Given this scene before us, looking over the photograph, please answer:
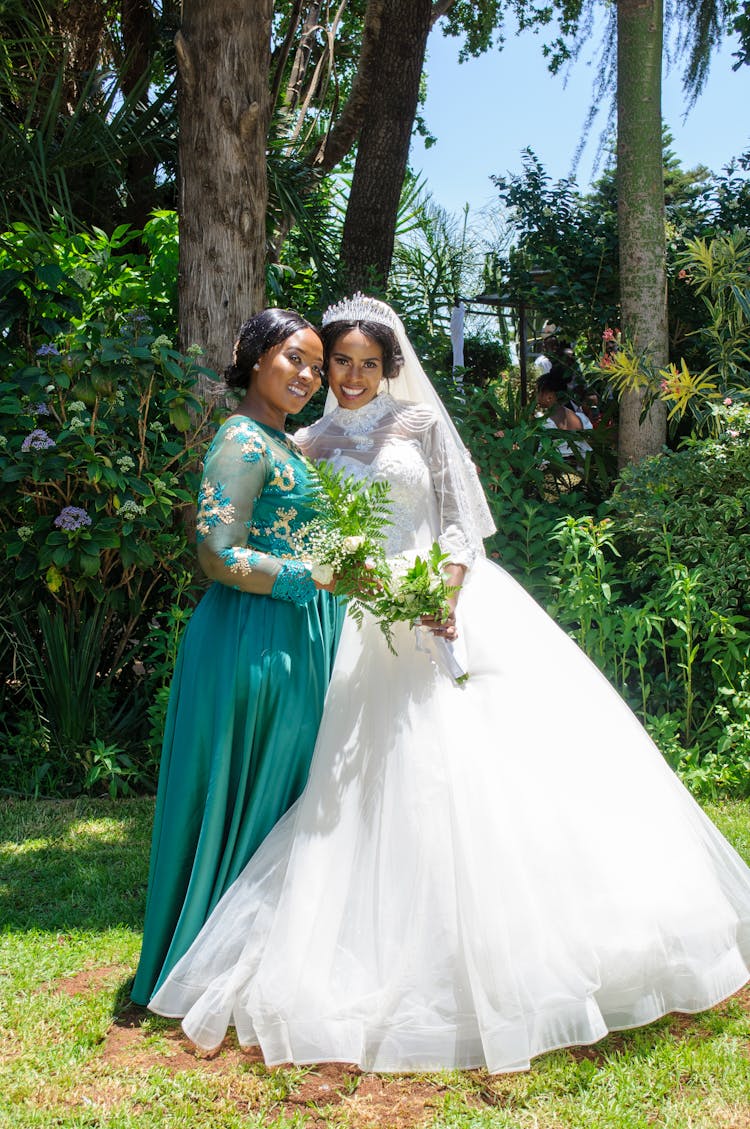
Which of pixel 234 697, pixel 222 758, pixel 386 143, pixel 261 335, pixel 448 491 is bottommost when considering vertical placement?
pixel 222 758

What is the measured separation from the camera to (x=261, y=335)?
Result: 3.09m

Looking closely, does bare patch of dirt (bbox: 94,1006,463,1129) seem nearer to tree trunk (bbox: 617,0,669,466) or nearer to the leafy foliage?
the leafy foliage

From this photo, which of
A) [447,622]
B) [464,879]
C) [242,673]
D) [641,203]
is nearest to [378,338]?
[447,622]

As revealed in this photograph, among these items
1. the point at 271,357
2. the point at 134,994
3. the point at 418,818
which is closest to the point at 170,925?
the point at 134,994

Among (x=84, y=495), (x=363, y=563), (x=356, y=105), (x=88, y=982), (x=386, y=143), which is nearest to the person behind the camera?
(x=363, y=563)

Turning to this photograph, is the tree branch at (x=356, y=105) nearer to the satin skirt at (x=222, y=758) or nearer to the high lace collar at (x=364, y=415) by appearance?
the high lace collar at (x=364, y=415)

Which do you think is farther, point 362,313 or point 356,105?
point 356,105

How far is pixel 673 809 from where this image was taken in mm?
3010

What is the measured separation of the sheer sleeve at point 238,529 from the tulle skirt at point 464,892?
1.15 feet

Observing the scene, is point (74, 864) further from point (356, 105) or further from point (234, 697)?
point (356, 105)

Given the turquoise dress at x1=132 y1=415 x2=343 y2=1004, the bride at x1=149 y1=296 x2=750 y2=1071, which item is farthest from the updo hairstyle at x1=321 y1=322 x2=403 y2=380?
the turquoise dress at x1=132 y1=415 x2=343 y2=1004

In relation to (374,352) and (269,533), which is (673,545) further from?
(269,533)

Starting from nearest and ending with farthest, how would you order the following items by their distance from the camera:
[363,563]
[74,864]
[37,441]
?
[363,563]
[74,864]
[37,441]

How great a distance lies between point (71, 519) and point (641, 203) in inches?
153
